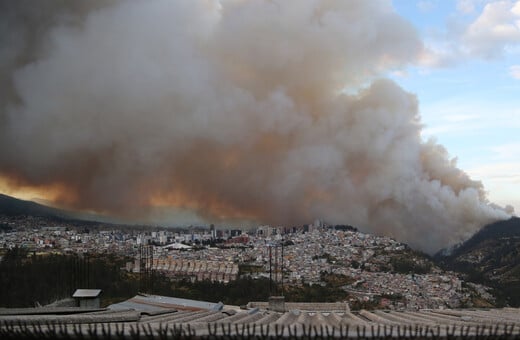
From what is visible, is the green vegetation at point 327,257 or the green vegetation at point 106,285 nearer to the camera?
the green vegetation at point 106,285

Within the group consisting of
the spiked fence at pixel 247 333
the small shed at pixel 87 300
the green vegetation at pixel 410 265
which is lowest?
the small shed at pixel 87 300

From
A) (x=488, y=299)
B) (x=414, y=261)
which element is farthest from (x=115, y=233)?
(x=488, y=299)

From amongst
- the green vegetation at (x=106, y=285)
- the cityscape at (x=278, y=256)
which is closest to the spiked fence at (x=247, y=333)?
the green vegetation at (x=106, y=285)

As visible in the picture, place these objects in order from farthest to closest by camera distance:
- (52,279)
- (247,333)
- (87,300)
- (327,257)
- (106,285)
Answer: (327,257) < (106,285) < (52,279) < (87,300) < (247,333)

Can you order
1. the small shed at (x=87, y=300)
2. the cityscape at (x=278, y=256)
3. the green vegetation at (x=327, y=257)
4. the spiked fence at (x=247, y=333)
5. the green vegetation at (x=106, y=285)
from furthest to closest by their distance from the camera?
the green vegetation at (x=327, y=257), the cityscape at (x=278, y=256), the green vegetation at (x=106, y=285), the small shed at (x=87, y=300), the spiked fence at (x=247, y=333)

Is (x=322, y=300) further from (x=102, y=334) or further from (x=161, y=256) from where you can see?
(x=102, y=334)

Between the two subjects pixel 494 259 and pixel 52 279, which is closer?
pixel 52 279

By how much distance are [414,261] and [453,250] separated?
5.81 m

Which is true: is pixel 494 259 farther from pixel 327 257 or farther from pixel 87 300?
pixel 87 300

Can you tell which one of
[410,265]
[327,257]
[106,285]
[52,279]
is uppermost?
[327,257]

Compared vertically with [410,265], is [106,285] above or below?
below

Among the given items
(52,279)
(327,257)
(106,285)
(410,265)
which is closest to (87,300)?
(52,279)

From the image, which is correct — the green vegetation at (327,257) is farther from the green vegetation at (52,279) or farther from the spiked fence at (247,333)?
the spiked fence at (247,333)

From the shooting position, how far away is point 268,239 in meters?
61.9
